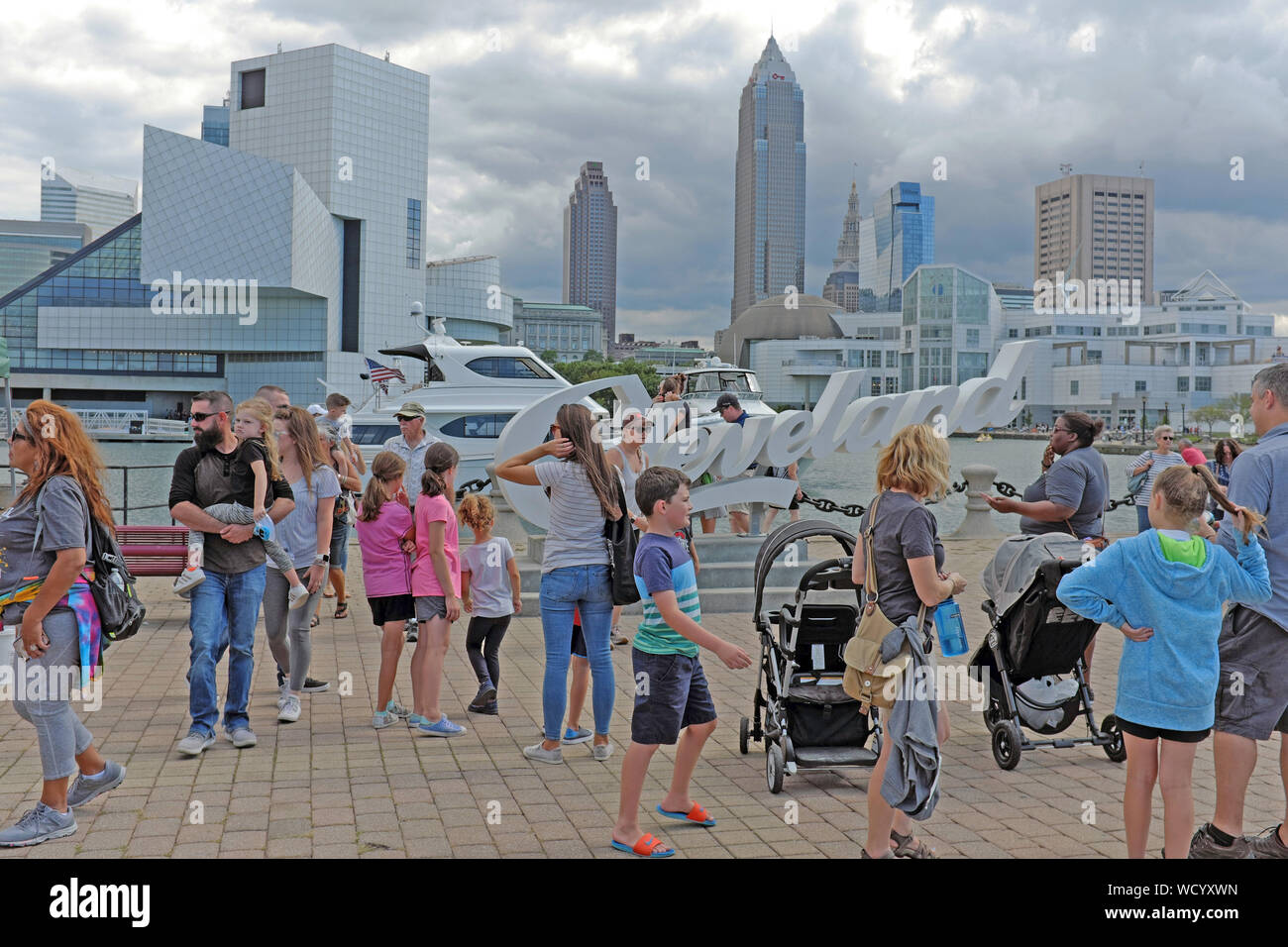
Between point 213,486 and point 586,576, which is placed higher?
point 213,486

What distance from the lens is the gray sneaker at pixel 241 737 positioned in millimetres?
5426

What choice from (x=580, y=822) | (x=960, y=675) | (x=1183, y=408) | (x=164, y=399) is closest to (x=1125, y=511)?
(x=960, y=675)

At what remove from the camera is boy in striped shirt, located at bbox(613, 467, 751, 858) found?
13.0ft

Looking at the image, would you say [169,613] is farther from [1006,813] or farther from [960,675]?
[1006,813]

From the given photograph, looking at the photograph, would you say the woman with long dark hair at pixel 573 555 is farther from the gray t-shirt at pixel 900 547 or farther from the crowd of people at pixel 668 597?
the gray t-shirt at pixel 900 547

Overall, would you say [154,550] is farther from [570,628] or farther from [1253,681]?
[1253,681]

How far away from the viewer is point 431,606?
587cm

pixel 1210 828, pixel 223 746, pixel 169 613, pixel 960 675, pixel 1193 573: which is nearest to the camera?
pixel 1193 573

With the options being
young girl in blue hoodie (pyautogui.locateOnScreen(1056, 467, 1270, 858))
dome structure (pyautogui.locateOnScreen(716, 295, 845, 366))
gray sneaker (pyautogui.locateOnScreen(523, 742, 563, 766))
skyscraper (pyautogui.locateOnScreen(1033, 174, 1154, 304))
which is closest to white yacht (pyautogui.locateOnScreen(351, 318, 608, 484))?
gray sneaker (pyautogui.locateOnScreen(523, 742, 563, 766))

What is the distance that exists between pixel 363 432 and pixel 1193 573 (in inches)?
1072

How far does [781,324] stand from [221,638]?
134m

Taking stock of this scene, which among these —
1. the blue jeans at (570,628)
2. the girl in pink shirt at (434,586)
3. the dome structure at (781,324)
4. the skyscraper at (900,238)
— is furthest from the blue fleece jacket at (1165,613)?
the skyscraper at (900,238)

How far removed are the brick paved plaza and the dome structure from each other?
128 m

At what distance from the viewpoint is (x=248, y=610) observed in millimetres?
5383
